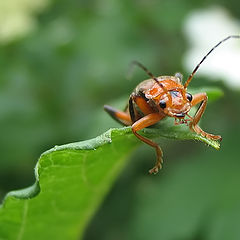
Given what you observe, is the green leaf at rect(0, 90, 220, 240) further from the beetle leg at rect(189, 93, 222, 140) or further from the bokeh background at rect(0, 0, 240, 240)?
the bokeh background at rect(0, 0, 240, 240)

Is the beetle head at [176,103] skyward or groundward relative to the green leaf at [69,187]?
skyward

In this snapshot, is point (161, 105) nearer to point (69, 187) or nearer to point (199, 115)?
point (199, 115)

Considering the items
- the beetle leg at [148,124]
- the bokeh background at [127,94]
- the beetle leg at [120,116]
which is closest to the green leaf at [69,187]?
the beetle leg at [148,124]

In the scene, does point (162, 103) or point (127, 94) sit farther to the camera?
point (127, 94)

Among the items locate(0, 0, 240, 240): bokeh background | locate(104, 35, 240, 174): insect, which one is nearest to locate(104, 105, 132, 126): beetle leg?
locate(104, 35, 240, 174): insect

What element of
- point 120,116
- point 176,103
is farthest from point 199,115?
point 120,116

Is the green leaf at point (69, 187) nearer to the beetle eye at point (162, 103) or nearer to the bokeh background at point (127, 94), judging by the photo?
the beetle eye at point (162, 103)
